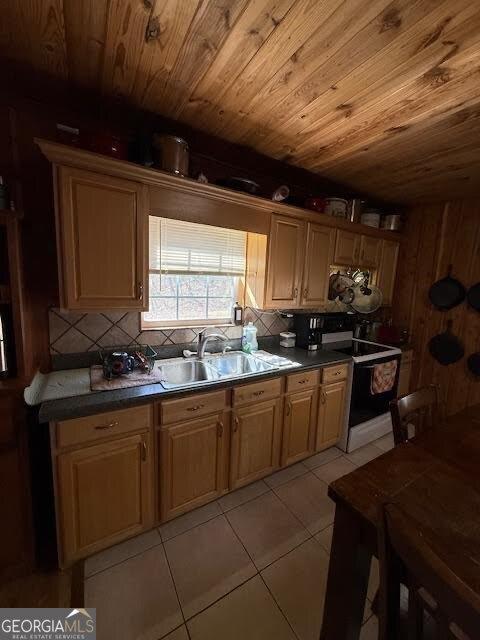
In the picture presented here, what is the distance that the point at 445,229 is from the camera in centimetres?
270

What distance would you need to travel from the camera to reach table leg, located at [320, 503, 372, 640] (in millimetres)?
847

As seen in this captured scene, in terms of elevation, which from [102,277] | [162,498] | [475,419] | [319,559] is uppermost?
[102,277]

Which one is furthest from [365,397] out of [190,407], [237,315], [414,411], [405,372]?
[190,407]

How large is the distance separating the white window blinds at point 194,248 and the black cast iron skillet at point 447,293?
2.06 metres

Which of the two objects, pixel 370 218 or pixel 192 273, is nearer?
pixel 192 273

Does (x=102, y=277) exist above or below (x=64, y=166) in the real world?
below

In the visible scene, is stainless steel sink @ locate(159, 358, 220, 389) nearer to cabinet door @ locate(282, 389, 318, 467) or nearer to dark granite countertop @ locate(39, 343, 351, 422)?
dark granite countertop @ locate(39, 343, 351, 422)

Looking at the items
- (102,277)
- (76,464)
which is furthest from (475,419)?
(102,277)

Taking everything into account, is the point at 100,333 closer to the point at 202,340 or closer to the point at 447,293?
the point at 202,340

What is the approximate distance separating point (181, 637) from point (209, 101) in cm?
249

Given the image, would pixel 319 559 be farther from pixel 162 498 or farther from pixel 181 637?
pixel 162 498

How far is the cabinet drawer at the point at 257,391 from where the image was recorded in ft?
5.57

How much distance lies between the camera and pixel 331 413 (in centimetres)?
226

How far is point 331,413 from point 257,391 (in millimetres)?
874
